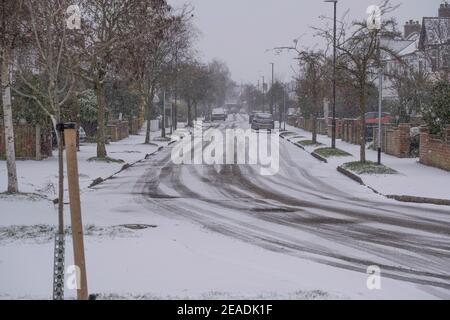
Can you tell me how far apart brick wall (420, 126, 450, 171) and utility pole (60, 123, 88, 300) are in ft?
55.2

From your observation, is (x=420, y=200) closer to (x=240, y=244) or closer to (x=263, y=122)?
(x=240, y=244)

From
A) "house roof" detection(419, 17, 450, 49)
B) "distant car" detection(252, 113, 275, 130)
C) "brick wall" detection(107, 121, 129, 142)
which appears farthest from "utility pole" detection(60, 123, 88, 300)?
"house roof" detection(419, 17, 450, 49)

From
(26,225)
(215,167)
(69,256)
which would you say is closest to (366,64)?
(215,167)

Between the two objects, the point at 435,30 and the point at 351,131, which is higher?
the point at 435,30

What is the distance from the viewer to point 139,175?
2030cm

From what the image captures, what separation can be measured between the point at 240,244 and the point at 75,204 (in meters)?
4.43

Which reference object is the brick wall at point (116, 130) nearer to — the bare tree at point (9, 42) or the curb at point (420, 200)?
the bare tree at point (9, 42)

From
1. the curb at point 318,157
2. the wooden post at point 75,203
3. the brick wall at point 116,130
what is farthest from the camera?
the brick wall at point 116,130

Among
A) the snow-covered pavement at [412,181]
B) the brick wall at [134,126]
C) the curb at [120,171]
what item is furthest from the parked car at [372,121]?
the brick wall at [134,126]

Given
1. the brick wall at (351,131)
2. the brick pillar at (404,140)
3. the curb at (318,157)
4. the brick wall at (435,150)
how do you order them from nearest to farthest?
the brick wall at (435,150) → the brick pillar at (404,140) → the curb at (318,157) → the brick wall at (351,131)

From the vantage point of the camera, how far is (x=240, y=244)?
30.3ft

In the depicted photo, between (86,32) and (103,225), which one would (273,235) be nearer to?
(103,225)

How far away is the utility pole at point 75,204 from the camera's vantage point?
5117 millimetres

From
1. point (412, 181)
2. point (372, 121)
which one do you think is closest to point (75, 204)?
point (412, 181)
